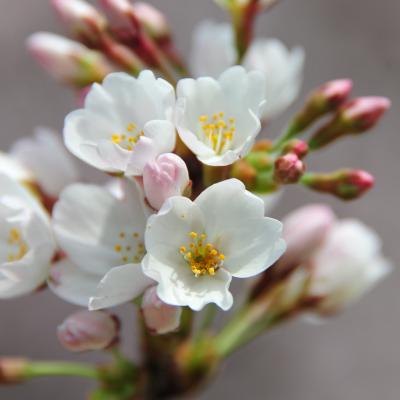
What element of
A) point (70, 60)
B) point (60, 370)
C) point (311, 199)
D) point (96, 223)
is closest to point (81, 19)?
point (70, 60)

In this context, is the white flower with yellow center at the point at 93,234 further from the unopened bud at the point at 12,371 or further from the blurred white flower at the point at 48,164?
the unopened bud at the point at 12,371

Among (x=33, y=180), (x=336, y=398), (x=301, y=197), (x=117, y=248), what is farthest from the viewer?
(x=301, y=197)

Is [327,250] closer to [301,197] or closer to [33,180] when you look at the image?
[33,180]

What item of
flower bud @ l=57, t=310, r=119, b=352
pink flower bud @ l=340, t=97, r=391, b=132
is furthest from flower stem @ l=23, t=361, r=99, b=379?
pink flower bud @ l=340, t=97, r=391, b=132

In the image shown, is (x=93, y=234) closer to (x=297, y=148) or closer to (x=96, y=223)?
(x=96, y=223)

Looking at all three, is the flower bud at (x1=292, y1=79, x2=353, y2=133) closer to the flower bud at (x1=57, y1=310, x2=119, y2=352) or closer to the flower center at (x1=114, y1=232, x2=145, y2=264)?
the flower center at (x1=114, y1=232, x2=145, y2=264)

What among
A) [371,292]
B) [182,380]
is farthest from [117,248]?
[371,292]

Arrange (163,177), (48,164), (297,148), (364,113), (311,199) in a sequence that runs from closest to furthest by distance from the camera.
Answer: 1. (163,177)
2. (297,148)
3. (364,113)
4. (48,164)
5. (311,199)
